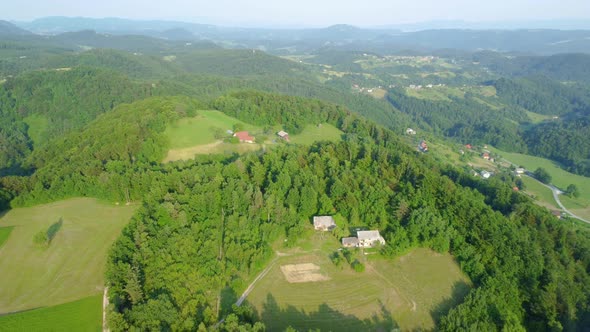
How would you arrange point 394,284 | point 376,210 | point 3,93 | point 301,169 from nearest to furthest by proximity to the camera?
point 394,284 → point 376,210 → point 301,169 → point 3,93

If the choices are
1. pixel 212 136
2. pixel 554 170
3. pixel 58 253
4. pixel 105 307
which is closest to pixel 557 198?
pixel 554 170

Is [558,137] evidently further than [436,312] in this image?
Yes

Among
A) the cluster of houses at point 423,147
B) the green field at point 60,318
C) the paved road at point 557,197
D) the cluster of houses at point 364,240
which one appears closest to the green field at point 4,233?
the green field at point 60,318

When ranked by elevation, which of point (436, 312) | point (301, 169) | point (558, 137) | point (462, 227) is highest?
point (301, 169)

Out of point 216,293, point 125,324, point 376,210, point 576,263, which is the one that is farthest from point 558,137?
point 125,324

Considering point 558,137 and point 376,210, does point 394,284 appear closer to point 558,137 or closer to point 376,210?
point 376,210

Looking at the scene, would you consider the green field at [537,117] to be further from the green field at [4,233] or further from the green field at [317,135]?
the green field at [4,233]

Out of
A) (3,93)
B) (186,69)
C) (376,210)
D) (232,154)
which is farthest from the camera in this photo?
(186,69)
